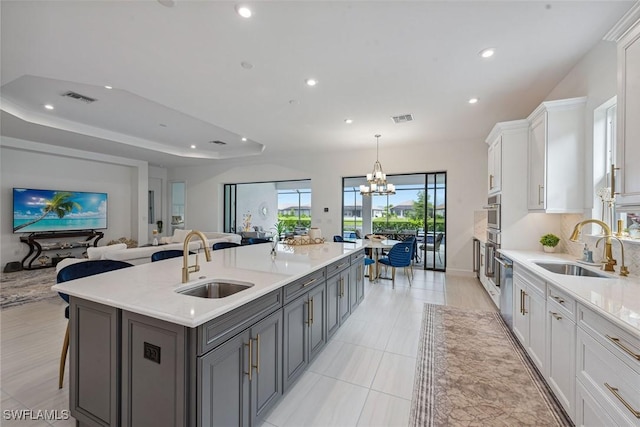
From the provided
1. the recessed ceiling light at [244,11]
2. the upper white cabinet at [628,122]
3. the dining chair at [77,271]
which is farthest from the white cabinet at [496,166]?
the dining chair at [77,271]

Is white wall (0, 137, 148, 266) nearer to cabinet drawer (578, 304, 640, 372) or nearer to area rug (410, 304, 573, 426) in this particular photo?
area rug (410, 304, 573, 426)

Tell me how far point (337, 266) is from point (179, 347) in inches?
72.3

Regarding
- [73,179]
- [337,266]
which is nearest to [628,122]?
[337,266]

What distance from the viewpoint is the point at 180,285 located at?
1.66 m

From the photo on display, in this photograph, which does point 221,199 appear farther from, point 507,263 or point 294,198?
point 507,263

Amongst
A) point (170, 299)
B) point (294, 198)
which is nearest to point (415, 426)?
point (170, 299)

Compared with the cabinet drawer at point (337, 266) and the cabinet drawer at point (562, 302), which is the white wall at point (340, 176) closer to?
the cabinet drawer at point (337, 266)

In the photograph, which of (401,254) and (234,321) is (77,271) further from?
(401,254)

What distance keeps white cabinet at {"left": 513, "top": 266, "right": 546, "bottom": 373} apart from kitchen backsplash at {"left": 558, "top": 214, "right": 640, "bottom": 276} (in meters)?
0.63

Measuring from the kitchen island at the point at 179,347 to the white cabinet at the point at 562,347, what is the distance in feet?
5.84

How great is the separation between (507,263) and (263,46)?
3.52 meters

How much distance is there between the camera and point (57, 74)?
2.94 metres

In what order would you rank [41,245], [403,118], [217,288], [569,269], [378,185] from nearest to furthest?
[217,288]
[569,269]
[403,118]
[378,185]
[41,245]

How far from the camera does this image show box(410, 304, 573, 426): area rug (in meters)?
1.77
